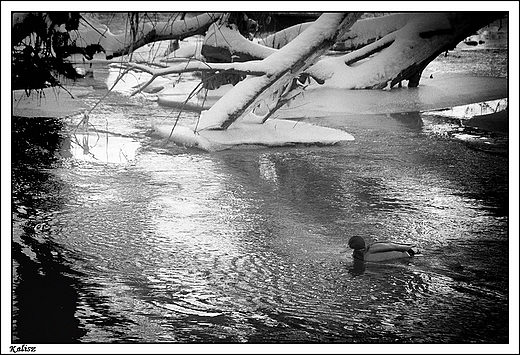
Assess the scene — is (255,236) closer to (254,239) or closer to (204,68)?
(254,239)

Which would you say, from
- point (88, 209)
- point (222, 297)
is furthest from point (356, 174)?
point (222, 297)

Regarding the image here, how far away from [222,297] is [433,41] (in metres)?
6.13

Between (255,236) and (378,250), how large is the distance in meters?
0.98

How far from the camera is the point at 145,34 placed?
26.4 ft

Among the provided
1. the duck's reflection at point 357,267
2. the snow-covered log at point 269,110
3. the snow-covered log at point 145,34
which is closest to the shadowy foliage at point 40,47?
the snow-covered log at point 145,34

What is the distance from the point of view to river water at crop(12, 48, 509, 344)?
4.00 metres

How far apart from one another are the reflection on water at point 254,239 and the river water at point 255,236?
13mm

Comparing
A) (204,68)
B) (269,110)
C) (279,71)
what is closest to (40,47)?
(204,68)

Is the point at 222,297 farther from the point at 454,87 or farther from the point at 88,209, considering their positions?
the point at 454,87

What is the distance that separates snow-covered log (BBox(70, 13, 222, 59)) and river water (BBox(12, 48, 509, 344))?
2.88 feet

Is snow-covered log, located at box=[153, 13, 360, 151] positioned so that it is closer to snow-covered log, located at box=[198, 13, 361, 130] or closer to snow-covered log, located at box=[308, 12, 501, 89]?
snow-covered log, located at box=[198, 13, 361, 130]

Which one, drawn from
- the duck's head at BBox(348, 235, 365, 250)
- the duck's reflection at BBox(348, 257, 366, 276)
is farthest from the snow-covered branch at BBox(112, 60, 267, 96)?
the duck's reflection at BBox(348, 257, 366, 276)

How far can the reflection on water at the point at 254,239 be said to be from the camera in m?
4.00

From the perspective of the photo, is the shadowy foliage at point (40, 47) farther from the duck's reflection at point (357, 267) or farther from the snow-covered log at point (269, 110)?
the duck's reflection at point (357, 267)
